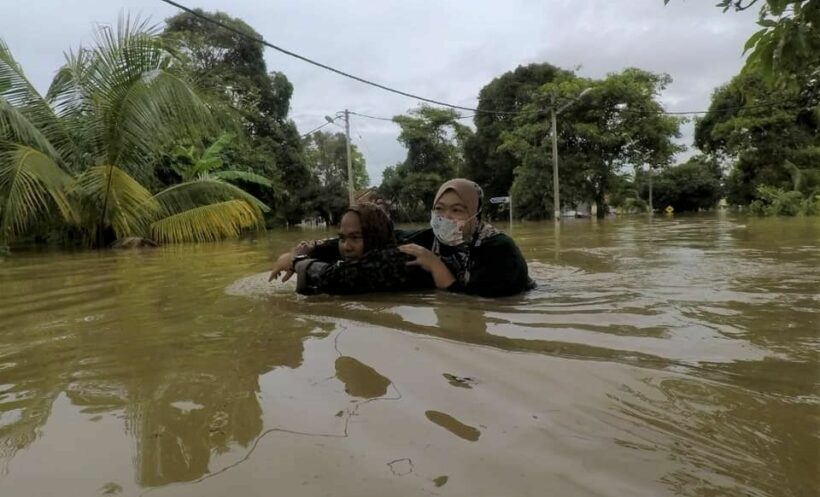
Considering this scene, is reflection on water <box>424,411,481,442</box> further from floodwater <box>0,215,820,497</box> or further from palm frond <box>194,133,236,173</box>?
palm frond <box>194,133,236,173</box>

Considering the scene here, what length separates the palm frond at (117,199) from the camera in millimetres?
10148

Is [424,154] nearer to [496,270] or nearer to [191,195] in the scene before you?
[191,195]

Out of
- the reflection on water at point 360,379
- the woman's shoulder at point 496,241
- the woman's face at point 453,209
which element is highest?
the woman's face at point 453,209

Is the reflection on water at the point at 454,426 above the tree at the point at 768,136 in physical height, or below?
below

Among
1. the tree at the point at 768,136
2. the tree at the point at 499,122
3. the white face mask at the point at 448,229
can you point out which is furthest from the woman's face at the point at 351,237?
the tree at the point at 499,122

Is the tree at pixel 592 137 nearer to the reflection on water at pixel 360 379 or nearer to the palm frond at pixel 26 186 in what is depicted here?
the palm frond at pixel 26 186

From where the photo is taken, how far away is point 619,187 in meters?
27.5

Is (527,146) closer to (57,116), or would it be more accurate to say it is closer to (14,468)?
(57,116)

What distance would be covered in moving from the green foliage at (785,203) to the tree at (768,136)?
1.84 metres

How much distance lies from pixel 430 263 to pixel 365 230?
0.50 m

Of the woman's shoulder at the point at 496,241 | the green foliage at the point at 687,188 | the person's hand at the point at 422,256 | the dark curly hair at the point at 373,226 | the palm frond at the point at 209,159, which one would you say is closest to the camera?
the woman's shoulder at the point at 496,241

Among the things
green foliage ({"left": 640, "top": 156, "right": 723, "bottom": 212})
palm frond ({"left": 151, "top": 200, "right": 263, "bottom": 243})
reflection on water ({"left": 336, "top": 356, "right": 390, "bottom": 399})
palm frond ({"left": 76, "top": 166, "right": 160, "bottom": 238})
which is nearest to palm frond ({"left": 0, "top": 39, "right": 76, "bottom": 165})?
palm frond ({"left": 76, "top": 166, "right": 160, "bottom": 238})

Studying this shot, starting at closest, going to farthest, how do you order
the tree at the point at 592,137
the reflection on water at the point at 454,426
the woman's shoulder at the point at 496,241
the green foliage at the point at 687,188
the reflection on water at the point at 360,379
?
the reflection on water at the point at 454,426 → the reflection on water at the point at 360,379 → the woman's shoulder at the point at 496,241 → the tree at the point at 592,137 → the green foliage at the point at 687,188

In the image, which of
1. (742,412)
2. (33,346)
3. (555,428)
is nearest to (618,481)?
(555,428)
